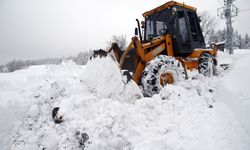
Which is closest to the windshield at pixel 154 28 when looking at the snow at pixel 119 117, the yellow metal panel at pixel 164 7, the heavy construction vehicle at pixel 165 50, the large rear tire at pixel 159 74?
the heavy construction vehicle at pixel 165 50

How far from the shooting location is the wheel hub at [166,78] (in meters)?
4.94

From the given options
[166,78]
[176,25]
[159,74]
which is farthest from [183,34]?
[159,74]

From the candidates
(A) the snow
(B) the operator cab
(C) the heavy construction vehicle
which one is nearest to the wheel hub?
(C) the heavy construction vehicle

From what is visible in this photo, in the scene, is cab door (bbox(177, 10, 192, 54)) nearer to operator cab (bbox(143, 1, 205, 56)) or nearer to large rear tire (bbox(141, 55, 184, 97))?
operator cab (bbox(143, 1, 205, 56))

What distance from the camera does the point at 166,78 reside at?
5.02m

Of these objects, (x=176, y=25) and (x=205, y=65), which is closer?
(x=176, y=25)

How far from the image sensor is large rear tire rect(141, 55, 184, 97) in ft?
15.3

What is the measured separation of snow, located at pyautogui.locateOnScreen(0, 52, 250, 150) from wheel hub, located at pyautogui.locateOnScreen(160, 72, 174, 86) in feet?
2.61

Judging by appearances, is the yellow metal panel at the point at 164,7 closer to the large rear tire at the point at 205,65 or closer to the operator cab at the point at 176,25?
Result: the operator cab at the point at 176,25

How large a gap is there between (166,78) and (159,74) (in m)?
0.40

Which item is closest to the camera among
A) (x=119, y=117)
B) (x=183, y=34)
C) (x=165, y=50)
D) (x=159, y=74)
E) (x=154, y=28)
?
(x=119, y=117)

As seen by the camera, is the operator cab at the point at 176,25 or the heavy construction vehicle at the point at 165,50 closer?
the heavy construction vehicle at the point at 165,50

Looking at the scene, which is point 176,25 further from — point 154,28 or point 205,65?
point 205,65

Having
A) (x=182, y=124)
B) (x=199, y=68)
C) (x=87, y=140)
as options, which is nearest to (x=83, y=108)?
(x=87, y=140)
